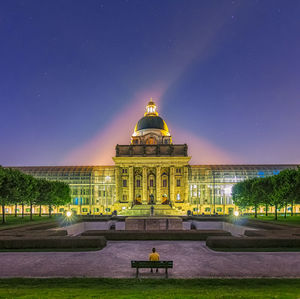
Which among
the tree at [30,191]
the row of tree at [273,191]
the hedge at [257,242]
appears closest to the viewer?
the hedge at [257,242]

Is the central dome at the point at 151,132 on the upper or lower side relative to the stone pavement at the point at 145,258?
upper

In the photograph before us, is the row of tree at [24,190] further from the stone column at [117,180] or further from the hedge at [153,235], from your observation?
the stone column at [117,180]

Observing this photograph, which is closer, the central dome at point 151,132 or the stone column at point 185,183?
the stone column at point 185,183

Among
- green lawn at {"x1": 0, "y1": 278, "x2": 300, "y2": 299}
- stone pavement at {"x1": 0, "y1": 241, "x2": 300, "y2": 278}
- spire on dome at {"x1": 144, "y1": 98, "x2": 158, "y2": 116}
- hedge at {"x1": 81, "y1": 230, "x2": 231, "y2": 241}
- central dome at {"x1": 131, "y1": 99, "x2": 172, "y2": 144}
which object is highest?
spire on dome at {"x1": 144, "y1": 98, "x2": 158, "y2": 116}

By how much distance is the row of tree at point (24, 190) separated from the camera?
50.5 meters

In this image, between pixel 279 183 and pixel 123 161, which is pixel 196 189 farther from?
pixel 279 183

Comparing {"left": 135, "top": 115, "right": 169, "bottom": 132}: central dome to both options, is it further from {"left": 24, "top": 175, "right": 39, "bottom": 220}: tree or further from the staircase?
{"left": 24, "top": 175, "right": 39, "bottom": 220}: tree

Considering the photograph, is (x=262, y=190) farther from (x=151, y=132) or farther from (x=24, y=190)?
(x=151, y=132)

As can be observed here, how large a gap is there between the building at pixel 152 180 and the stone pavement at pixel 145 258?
3129 inches

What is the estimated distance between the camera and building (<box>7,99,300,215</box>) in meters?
110

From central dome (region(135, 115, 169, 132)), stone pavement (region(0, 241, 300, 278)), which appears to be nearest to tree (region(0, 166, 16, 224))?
stone pavement (region(0, 241, 300, 278))

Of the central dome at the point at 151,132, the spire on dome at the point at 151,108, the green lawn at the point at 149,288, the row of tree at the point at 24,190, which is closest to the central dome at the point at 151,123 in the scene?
the central dome at the point at 151,132

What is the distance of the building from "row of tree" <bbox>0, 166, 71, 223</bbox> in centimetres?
3473

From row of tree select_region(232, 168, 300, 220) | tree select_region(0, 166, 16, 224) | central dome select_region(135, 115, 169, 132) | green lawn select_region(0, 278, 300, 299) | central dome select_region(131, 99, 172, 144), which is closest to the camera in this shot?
green lawn select_region(0, 278, 300, 299)
